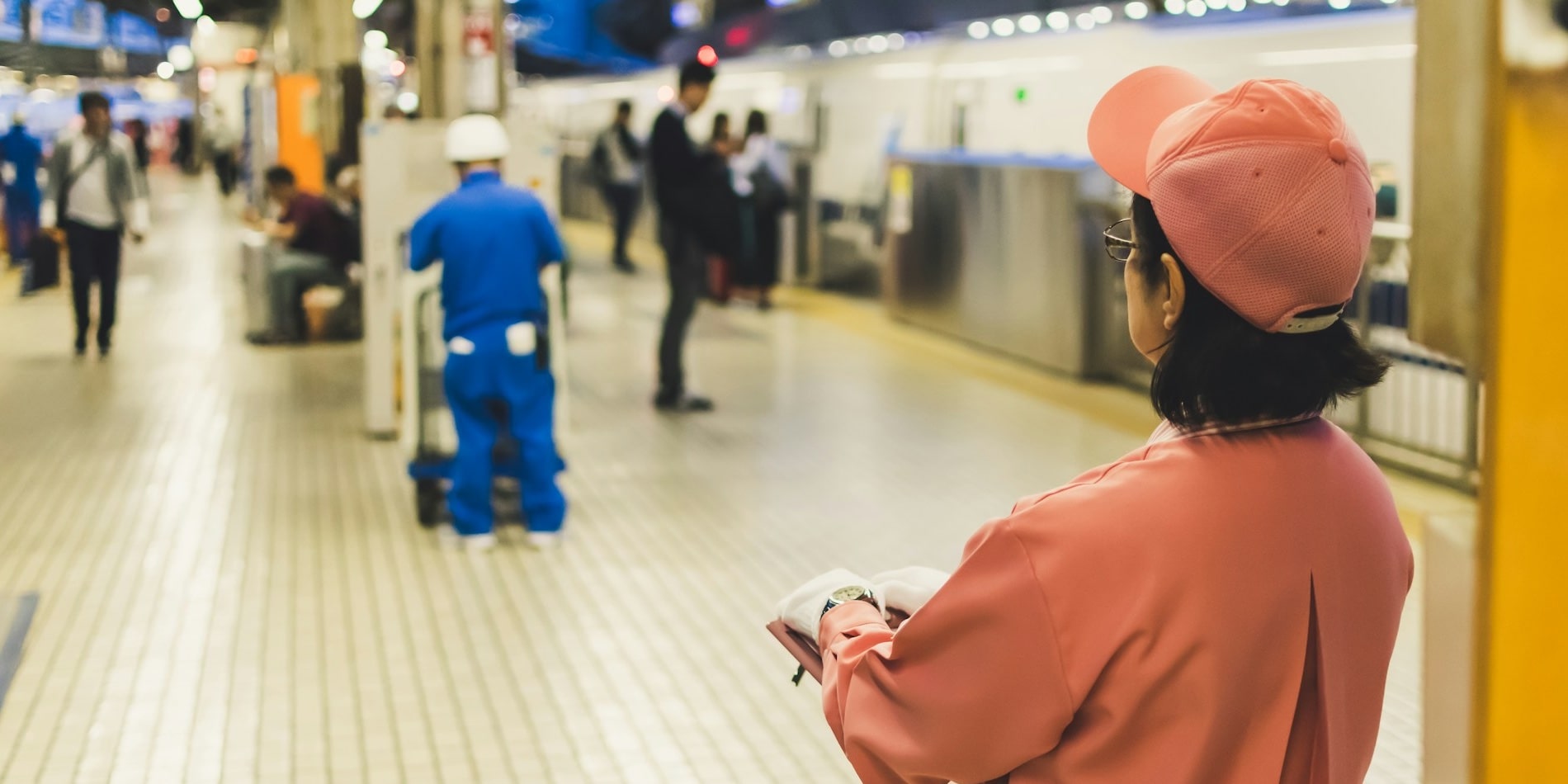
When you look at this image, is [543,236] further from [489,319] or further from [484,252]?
[489,319]

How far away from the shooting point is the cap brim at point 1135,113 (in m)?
1.53

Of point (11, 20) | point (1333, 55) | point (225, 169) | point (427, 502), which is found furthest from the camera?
point (225, 169)

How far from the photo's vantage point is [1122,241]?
1.57m

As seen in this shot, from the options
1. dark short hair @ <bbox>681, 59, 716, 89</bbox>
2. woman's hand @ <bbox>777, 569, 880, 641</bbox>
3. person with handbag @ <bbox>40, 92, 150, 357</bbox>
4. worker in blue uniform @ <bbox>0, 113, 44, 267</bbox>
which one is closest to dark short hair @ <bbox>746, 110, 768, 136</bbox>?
person with handbag @ <bbox>40, 92, 150, 357</bbox>

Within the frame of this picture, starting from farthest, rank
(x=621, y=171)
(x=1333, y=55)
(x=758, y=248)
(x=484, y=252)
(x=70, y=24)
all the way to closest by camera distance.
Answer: (x=70, y=24) → (x=621, y=171) → (x=758, y=248) → (x=1333, y=55) → (x=484, y=252)

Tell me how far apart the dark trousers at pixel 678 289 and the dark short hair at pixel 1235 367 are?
24.8 ft

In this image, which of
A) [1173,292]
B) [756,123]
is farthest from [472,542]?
[756,123]

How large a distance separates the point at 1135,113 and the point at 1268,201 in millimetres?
238

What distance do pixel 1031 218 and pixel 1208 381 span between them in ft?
31.1

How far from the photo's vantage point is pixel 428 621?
539 cm

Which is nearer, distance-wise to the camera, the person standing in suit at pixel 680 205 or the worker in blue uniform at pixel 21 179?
the person standing in suit at pixel 680 205

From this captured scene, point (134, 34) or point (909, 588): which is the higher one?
point (134, 34)

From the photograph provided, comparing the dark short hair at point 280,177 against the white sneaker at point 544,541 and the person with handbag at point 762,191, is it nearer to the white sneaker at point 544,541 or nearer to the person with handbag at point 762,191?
the person with handbag at point 762,191

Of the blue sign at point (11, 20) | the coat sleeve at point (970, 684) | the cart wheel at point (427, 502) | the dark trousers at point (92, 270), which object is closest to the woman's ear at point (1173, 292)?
the coat sleeve at point (970, 684)
